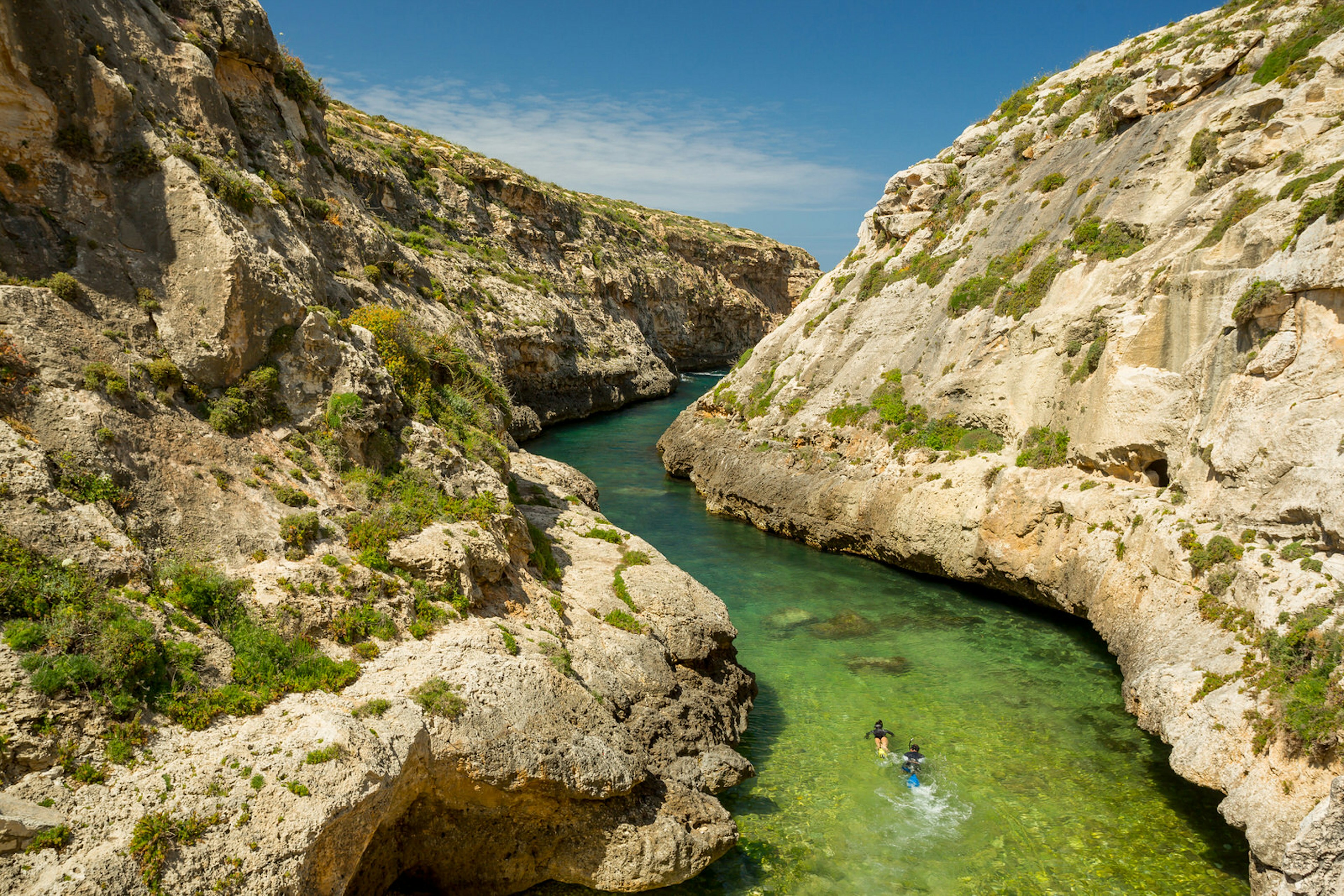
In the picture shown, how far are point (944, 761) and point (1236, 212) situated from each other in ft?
52.4

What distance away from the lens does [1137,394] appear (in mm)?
18875

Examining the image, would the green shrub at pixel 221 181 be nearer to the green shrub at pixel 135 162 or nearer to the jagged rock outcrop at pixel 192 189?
the jagged rock outcrop at pixel 192 189

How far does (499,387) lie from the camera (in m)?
22.1

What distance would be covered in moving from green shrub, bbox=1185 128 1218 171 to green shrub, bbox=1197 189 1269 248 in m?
3.15

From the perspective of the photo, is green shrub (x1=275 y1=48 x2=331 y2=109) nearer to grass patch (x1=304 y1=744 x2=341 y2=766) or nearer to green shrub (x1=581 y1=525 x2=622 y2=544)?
green shrub (x1=581 y1=525 x2=622 y2=544)

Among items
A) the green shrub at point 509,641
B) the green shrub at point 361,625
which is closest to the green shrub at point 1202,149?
the green shrub at point 509,641

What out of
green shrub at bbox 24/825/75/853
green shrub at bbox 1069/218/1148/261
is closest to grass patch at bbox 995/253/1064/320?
green shrub at bbox 1069/218/1148/261

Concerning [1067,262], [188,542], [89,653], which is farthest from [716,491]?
[89,653]

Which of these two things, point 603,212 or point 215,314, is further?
point 603,212

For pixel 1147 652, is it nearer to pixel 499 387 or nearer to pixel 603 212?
pixel 499 387

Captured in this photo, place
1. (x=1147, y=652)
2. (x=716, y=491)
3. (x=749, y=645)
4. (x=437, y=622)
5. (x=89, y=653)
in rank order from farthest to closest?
(x=716, y=491) < (x=749, y=645) < (x=1147, y=652) < (x=437, y=622) < (x=89, y=653)

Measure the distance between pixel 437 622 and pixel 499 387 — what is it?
11.4 metres

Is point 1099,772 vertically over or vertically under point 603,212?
under

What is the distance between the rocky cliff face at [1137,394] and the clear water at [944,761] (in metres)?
1.26
